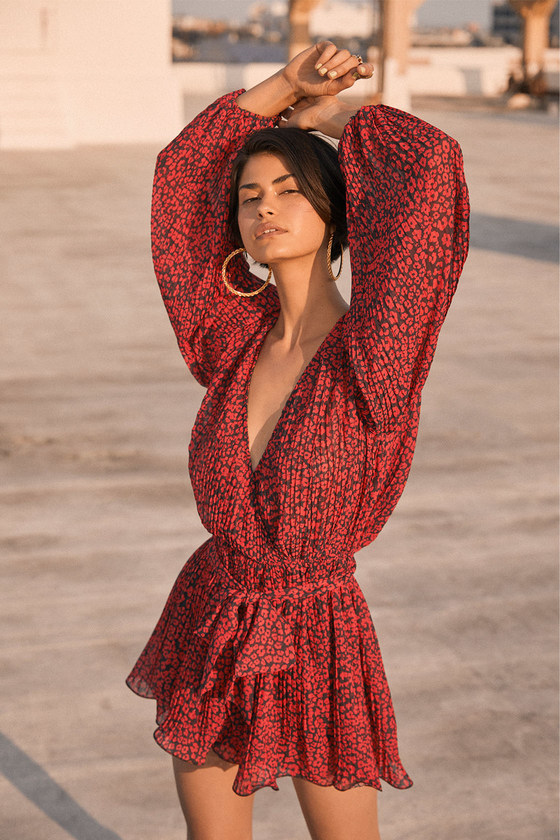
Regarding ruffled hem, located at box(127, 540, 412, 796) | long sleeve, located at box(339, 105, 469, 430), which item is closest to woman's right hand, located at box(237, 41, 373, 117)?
long sleeve, located at box(339, 105, 469, 430)

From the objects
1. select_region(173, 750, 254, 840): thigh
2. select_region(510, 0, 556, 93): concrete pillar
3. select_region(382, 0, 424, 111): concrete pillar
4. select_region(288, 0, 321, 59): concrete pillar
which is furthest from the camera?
select_region(510, 0, 556, 93): concrete pillar

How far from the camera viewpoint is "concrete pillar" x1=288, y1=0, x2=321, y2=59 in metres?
26.9

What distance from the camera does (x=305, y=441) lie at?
1.76 metres

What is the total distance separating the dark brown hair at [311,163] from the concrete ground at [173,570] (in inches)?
67.4

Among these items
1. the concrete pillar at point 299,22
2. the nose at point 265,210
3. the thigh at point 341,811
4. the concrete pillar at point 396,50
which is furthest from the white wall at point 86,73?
the thigh at point 341,811

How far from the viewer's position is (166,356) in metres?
6.74

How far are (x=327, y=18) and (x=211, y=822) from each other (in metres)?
130

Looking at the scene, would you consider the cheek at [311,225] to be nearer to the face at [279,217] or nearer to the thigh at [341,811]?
the face at [279,217]

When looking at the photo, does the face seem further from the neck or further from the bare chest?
the bare chest

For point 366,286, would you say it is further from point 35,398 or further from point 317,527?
point 35,398

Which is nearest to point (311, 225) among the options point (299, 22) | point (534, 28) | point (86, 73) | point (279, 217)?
point (279, 217)

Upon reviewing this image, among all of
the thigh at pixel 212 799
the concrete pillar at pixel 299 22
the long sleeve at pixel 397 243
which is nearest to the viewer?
the long sleeve at pixel 397 243

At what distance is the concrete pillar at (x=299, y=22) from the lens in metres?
26.9

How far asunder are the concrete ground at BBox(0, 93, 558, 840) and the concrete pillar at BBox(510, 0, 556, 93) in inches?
932
